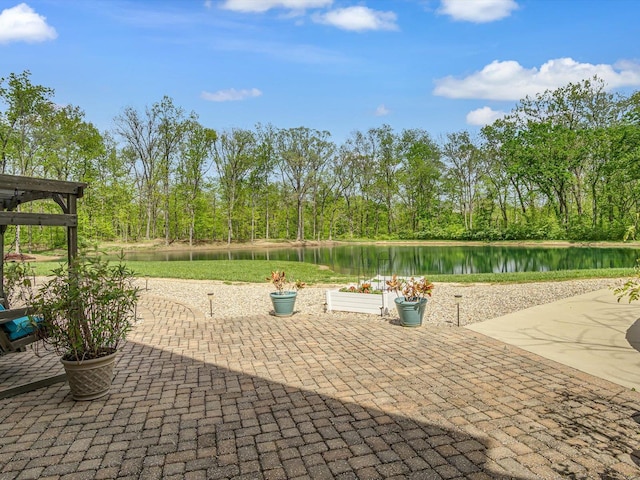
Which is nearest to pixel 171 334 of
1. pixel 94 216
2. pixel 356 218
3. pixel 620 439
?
pixel 620 439

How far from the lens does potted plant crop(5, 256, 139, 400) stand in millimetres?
3781

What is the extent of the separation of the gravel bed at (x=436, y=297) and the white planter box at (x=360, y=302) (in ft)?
0.52

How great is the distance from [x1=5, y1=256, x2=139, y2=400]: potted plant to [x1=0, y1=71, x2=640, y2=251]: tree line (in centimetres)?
2940

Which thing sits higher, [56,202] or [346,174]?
[346,174]

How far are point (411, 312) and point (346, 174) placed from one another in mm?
42856

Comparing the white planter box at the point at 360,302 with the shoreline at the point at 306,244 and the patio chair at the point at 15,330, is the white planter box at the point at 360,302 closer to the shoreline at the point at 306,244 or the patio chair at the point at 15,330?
the patio chair at the point at 15,330

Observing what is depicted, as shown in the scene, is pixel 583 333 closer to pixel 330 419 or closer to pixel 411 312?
pixel 411 312

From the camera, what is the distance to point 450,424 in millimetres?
3301

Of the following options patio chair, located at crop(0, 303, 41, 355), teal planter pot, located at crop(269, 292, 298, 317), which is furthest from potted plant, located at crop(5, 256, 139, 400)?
teal planter pot, located at crop(269, 292, 298, 317)

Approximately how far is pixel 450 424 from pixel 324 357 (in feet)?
7.00

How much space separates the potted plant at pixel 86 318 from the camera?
378 centimetres

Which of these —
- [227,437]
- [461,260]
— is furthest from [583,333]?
[461,260]

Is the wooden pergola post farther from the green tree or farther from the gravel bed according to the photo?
the green tree

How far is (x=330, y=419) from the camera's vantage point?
11.2ft
